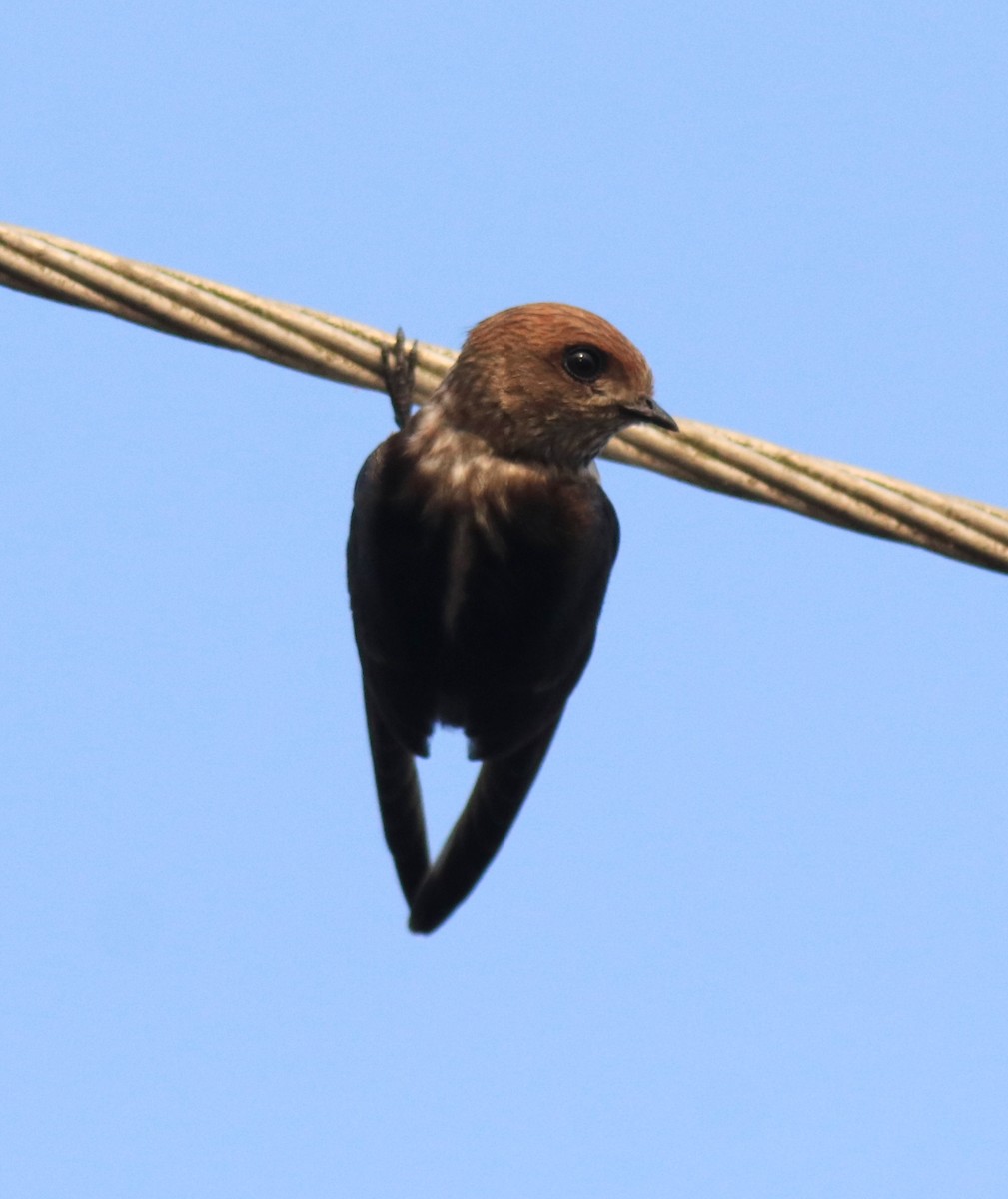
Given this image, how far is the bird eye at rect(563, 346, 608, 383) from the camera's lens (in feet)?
12.7

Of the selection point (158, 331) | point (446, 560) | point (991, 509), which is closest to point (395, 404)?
point (446, 560)

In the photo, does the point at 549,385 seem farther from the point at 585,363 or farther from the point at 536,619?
the point at 536,619

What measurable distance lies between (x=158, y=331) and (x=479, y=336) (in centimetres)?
81

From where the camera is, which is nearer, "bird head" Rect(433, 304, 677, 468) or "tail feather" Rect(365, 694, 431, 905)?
"bird head" Rect(433, 304, 677, 468)

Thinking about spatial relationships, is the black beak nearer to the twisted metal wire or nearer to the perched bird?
the perched bird

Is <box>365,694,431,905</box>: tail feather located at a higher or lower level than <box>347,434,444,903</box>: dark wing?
lower

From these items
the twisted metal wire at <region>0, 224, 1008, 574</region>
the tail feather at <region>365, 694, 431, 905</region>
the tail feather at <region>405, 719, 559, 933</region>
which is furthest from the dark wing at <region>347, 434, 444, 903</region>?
the twisted metal wire at <region>0, 224, 1008, 574</region>

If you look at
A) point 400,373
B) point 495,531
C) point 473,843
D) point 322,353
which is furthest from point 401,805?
point 322,353

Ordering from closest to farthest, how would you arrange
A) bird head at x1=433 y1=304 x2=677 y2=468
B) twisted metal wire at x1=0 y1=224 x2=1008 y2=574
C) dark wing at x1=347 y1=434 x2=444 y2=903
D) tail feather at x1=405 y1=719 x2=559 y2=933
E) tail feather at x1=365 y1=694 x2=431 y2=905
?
1. twisted metal wire at x1=0 y1=224 x2=1008 y2=574
2. dark wing at x1=347 y1=434 x2=444 y2=903
3. bird head at x1=433 y1=304 x2=677 y2=468
4. tail feather at x1=365 y1=694 x2=431 y2=905
5. tail feather at x1=405 y1=719 x2=559 y2=933

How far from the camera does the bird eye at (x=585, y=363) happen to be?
153 inches

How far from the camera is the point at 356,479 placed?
395cm

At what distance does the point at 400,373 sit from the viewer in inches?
150

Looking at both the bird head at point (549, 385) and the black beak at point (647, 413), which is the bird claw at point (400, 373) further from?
the black beak at point (647, 413)

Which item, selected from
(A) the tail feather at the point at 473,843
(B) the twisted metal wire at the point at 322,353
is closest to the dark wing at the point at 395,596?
(A) the tail feather at the point at 473,843
